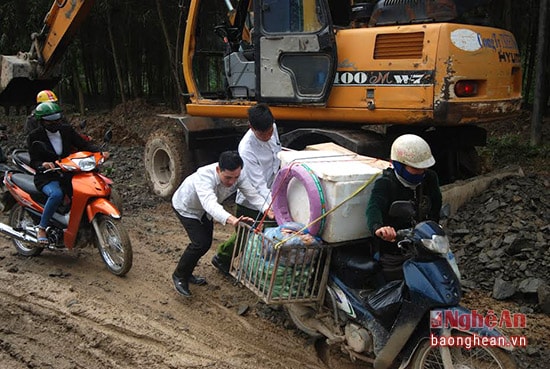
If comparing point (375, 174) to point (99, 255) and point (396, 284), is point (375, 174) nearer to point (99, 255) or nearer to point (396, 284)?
point (396, 284)

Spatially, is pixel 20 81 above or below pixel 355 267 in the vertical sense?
above

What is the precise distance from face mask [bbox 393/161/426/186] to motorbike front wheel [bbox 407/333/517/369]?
972mm

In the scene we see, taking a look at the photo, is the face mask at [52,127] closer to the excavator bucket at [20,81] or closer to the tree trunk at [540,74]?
the excavator bucket at [20,81]

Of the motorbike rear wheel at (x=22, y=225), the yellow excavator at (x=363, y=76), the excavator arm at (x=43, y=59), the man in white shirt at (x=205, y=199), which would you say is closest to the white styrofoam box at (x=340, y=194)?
the man in white shirt at (x=205, y=199)

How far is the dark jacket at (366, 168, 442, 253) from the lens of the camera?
340 centimetres

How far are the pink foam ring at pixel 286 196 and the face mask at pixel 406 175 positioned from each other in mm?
519

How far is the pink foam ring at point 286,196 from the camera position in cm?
347

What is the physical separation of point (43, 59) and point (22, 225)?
12.0 feet

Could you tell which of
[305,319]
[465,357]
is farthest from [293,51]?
[465,357]

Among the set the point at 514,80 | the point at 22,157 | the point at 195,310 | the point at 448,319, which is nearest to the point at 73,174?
the point at 22,157

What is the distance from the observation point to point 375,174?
3518mm

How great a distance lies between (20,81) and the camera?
8461mm

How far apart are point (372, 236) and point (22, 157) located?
396 centimetres

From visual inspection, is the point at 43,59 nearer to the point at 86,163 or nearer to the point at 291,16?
the point at 86,163
